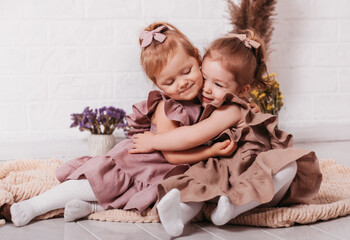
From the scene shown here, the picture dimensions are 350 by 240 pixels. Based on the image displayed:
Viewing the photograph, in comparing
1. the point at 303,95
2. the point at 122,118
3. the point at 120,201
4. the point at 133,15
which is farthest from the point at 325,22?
the point at 120,201

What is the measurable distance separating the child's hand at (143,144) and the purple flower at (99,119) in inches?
37.1

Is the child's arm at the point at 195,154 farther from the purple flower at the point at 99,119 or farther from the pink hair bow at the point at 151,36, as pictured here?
the purple flower at the point at 99,119

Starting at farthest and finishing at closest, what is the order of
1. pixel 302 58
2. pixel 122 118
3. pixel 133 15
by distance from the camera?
pixel 302 58, pixel 133 15, pixel 122 118

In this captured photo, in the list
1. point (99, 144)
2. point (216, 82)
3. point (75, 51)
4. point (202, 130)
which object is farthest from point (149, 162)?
point (75, 51)

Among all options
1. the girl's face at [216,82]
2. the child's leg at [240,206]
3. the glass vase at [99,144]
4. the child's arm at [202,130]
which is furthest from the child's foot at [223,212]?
the glass vase at [99,144]

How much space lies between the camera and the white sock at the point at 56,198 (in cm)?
146

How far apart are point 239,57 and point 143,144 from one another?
1.25ft

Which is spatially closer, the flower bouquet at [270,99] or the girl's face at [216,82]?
the girl's face at [216,82]

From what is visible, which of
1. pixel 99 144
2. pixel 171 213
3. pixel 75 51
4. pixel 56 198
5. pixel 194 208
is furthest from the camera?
pixel 75 51

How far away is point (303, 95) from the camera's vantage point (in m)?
3.00

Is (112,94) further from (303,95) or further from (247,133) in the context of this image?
(247,133)

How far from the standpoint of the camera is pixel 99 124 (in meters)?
2.54

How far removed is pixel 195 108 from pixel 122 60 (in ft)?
4.19

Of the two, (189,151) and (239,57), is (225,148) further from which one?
(239,57)
